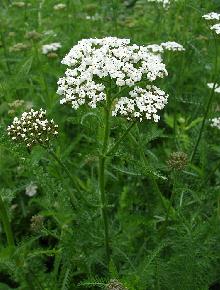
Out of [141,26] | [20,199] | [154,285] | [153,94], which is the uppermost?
[153,94]

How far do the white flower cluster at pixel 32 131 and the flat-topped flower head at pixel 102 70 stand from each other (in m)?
0.18

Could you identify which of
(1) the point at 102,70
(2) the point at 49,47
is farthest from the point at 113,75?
(2) the point at 49,47

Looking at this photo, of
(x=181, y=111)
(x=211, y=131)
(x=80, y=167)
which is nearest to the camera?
(x=80, y=167)

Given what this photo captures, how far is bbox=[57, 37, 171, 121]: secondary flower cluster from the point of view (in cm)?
294

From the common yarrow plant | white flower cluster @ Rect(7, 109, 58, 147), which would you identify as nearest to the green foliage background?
white flower cluster @ Rect(7, 109, 58, 147)

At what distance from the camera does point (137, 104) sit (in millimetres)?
3002

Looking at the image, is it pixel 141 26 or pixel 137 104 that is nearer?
pixel 137 104

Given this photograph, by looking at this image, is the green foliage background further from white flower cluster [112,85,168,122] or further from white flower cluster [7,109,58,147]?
white flower cluster [112,85,168,122]

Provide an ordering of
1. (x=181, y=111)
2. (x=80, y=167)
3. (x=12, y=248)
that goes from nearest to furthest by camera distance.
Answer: (x=12, y=248)
(x=80, y=167)
(x=181, y=111)

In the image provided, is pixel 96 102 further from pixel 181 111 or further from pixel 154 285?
pixel 181 111

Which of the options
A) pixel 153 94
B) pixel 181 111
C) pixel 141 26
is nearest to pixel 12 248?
pixel 153 94

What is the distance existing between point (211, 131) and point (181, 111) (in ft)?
2.10

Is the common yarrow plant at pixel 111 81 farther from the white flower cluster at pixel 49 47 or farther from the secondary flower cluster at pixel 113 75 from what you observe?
the white flower cluster at pixel 49 47

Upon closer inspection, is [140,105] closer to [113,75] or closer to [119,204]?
[113,75]
